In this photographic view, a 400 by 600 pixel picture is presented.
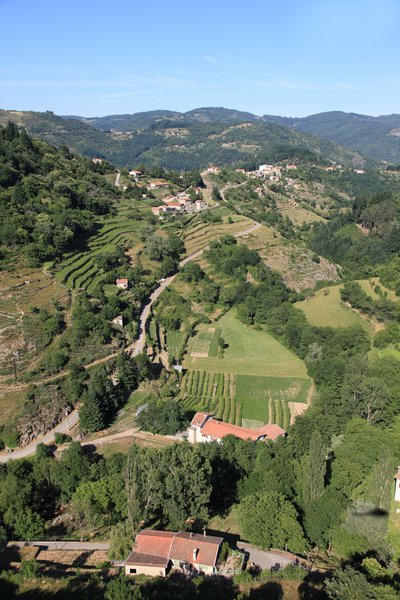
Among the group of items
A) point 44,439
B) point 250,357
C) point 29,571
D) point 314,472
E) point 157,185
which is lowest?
point 44,439

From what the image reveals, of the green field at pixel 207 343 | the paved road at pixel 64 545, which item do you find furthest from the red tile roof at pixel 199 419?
the paved road at pixel 64 545

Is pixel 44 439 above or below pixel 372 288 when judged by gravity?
below

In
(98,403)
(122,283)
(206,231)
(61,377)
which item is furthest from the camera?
(206,231)

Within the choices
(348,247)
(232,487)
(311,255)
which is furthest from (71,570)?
(348,247)

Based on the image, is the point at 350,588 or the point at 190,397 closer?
the point at 350,588

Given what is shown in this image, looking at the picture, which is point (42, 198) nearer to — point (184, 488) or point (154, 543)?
point (184, 488)

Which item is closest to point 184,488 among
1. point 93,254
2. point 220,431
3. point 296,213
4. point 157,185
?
point 220,431

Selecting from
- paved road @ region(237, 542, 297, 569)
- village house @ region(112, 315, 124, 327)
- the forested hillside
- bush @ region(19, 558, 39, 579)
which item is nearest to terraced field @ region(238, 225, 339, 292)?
the forested hillside
